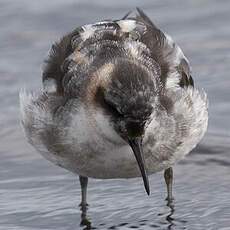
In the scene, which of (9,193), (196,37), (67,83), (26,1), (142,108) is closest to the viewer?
(142,108)

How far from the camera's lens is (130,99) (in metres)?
9.40

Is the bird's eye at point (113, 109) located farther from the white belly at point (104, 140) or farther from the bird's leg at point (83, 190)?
the bird's leg at point (83, 190)

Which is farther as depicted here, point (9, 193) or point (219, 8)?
point (219, 8)

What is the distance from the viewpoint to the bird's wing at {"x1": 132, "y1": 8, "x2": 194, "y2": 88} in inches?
417

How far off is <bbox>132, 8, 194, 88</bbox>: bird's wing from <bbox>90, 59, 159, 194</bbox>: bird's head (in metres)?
0.75

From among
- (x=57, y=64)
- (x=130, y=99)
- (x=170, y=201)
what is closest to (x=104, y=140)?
(x=130, y=99)

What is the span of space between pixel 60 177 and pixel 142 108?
302 centimetres

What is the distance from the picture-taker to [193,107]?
10.7 m

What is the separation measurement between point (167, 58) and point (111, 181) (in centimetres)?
186

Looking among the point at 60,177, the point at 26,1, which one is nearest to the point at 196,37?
the point at 26,1

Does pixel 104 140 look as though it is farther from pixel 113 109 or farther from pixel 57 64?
pixel 57 64

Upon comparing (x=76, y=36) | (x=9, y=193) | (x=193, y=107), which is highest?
(x=76, y=36)

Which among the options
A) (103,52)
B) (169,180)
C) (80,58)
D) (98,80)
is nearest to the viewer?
(98,80)

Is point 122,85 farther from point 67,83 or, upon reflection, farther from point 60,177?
point 60,177
